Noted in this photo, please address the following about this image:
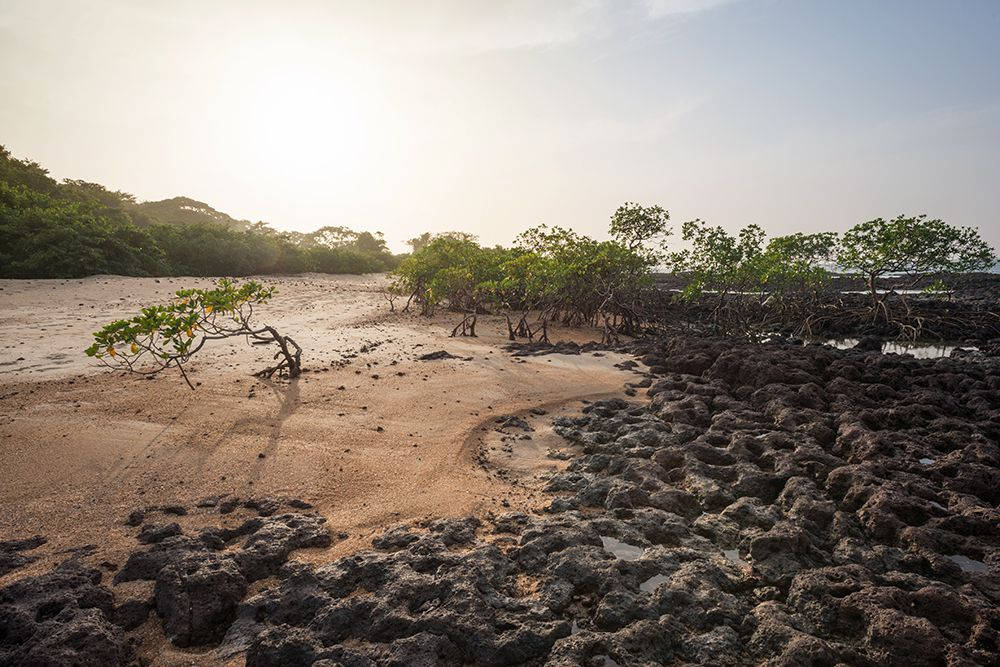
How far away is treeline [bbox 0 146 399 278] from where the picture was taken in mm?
21109

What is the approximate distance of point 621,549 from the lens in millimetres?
5305

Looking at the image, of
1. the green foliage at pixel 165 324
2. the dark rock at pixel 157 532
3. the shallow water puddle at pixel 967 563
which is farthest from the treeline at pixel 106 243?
the shallow water puddle at pixel 967 563

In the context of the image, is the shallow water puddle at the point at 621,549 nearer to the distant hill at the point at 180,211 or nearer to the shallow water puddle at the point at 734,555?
the shallow water puddle at the point at 734,555

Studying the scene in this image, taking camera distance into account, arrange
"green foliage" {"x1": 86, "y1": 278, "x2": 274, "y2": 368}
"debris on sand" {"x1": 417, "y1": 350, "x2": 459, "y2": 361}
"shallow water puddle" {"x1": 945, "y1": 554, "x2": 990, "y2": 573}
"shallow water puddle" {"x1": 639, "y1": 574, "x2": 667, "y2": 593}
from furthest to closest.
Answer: "debris on sand" {"x1": 417, "y1": 350, "x2": 459, "y2": 361}
"green foliage" {"x1": 86, "y1": 278, "x2": 274, "y2": 368}
"shallow water puddle" {"x1": 945, "y1": 554, "x2": 990, "y2": 573}
"shallow water puddle" {"x1": 639, "y1": 574, "x2": 667, "y2": 593}

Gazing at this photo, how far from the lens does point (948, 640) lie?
382 cm

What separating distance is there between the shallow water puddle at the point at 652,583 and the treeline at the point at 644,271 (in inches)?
510

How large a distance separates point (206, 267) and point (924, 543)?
36.9m

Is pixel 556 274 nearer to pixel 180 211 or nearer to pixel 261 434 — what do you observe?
pixel 261 434

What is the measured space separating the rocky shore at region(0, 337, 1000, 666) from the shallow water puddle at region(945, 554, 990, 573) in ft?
0.08

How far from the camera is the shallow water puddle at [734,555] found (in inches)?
200

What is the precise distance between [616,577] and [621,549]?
2.55 ft

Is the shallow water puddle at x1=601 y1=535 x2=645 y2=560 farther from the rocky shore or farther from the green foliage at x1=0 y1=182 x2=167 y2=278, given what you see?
the green foliage at x1=0 y1=182 x2=167 y2=278

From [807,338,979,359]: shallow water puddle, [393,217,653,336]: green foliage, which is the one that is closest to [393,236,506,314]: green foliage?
[393,217,653,336]: green foliage

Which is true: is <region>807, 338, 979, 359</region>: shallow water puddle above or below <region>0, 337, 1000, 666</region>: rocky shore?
above
